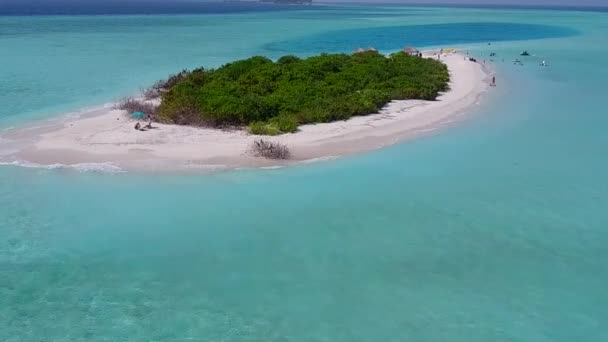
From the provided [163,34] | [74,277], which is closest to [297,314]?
[74,277]

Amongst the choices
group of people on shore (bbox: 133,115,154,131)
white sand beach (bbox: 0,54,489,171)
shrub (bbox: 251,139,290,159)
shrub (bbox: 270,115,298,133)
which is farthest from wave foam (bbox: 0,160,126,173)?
shrub (bbox: 270,115,298,133)

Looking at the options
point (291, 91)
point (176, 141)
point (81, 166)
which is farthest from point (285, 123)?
point (81, 166)

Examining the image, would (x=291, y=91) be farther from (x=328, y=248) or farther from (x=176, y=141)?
(x=328, y=248)

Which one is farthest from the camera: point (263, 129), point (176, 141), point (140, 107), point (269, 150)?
point (140, 107)

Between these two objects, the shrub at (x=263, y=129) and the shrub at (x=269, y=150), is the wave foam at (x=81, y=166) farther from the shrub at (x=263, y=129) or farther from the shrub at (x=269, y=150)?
the shrub at (x=263, y=129)

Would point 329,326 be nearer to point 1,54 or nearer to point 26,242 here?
point 26,242
